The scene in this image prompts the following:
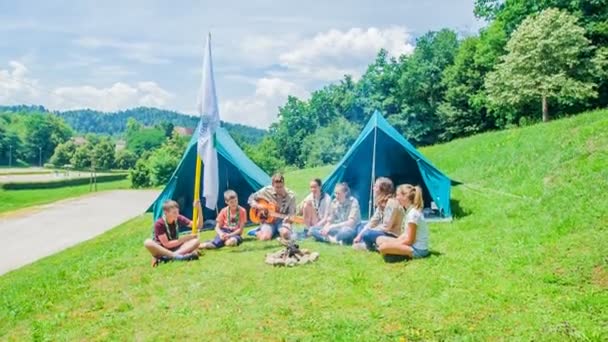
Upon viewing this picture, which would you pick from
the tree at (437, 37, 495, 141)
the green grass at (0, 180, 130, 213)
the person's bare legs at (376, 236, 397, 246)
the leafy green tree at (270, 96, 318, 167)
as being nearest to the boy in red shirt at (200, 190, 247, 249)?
the person's bare legs at (376, 236, 397, 246)

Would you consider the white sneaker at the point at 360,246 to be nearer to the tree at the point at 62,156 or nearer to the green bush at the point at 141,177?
the green bush at the point at 141,177

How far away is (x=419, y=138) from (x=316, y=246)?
27858 mm

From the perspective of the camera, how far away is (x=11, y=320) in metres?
6.24

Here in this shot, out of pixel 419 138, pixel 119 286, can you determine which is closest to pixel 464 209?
pixel 119 286

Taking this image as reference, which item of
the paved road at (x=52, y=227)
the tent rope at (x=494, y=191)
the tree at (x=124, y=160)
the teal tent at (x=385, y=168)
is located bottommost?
the paved road at (x=52, y=227)

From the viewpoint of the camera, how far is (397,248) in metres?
6.64

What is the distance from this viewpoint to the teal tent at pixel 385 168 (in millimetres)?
10086

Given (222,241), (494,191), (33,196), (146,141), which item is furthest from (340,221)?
(146,141)

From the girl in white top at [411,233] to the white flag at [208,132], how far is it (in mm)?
3235

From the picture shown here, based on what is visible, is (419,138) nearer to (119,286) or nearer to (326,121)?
(326,121)

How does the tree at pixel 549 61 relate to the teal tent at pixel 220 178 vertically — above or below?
above

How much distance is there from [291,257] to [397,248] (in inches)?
59.0

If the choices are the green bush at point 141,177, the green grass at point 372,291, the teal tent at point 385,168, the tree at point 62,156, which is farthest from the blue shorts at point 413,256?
the tree at point 62,156

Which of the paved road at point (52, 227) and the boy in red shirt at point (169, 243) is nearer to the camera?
the boy in red shirt at point (169, 243)
